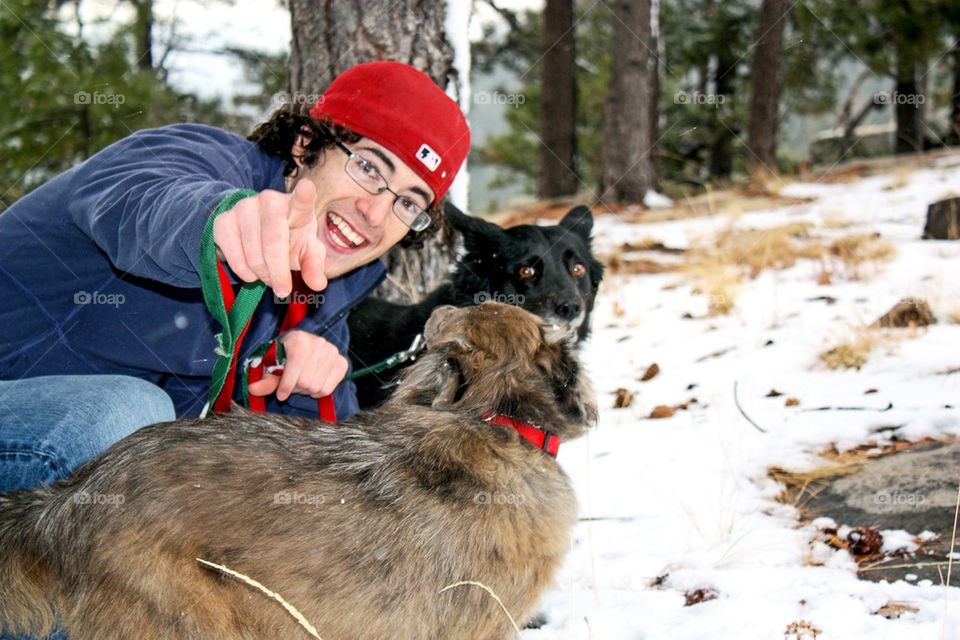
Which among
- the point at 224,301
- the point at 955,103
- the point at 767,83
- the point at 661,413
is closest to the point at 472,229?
the point at 661,413

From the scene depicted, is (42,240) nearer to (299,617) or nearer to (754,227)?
(299,617)

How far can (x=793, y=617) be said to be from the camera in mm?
2918

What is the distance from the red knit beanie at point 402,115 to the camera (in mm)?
3637

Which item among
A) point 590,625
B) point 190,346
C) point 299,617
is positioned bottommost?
point 590,625

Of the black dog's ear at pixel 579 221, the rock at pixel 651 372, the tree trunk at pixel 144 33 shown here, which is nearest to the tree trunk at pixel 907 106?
the black dog's ear at pixel 579 221

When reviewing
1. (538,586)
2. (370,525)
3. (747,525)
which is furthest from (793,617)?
(370,525)

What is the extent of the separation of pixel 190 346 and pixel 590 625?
6.73 feet

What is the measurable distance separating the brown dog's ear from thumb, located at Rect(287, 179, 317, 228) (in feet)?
2.85

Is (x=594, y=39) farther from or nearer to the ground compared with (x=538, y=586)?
farther from the ground

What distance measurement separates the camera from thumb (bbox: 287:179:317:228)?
2.09 metres

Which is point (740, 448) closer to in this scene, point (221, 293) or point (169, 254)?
point (221, 293)

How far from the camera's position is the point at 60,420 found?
109 inches

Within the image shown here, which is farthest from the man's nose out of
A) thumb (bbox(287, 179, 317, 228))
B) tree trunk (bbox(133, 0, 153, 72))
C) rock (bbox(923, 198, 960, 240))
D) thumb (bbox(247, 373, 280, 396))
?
tree trunk (bbox(133, 0, 153, 72))

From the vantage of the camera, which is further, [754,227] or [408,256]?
[754,227]
